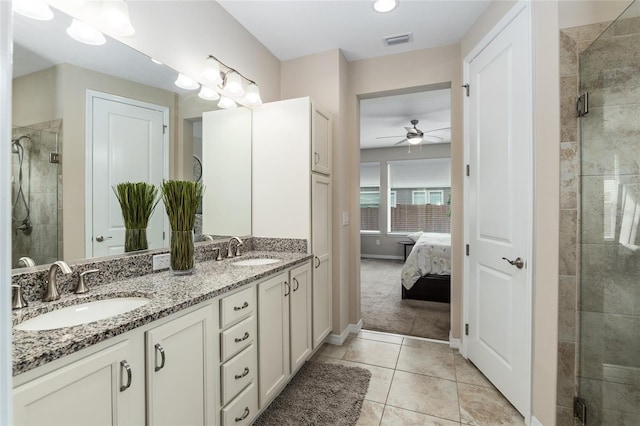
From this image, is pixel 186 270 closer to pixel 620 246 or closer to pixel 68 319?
pixel 68 319

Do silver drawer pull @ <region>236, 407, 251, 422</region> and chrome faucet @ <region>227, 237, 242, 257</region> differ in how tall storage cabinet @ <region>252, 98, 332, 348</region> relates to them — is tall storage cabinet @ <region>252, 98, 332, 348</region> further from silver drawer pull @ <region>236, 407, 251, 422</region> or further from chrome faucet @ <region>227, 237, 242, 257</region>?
silver drawer pull @ <region>236, 407, 251, 422</region>

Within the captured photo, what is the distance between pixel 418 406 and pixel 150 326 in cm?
170

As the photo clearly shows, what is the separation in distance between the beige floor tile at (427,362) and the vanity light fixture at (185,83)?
8.22ft

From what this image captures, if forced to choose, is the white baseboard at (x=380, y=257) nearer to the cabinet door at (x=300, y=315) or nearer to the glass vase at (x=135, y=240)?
the cabinet door at (x=300, y=315)

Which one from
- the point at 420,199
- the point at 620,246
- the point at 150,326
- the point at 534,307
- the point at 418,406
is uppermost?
the point at 420,199

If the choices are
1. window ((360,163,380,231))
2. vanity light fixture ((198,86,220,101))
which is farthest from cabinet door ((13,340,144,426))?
window ((360,163,380,231))

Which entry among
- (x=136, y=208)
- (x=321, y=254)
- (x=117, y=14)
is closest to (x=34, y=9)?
(x=117, y=14)

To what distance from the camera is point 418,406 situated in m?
1.95

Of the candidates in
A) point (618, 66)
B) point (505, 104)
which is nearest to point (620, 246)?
point (618, 66)

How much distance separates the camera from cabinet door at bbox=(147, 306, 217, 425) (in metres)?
1.09

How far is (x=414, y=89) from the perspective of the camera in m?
2.91

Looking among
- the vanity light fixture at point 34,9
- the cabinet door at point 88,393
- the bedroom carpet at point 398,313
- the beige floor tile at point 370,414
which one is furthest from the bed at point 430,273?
the vanity light fixture at point 34,9

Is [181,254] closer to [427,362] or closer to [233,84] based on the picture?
[233,84]

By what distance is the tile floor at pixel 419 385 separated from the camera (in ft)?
6.05
